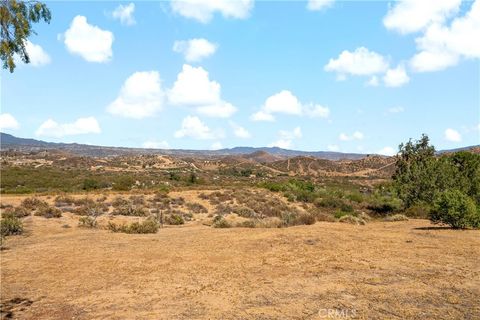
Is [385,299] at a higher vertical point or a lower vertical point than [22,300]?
higher

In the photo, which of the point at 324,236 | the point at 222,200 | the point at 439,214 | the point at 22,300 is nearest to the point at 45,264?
the point at 22,300

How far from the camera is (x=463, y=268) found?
11.9m

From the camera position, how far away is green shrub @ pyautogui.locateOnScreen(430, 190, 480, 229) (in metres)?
19.8

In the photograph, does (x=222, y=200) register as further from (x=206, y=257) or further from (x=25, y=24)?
(x=25, y=24)

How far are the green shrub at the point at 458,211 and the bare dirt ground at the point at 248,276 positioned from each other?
1386mm

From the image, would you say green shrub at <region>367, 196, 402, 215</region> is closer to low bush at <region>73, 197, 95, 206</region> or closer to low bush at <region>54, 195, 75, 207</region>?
low bush at <region>73, 197, 95, 206</region>

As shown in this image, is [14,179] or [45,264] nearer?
[45,264]

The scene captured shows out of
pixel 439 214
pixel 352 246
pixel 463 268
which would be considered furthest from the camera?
pixel 439 214

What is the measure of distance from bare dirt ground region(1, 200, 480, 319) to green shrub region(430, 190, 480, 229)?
4.55 feet

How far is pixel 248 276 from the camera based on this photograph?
39.3 ft

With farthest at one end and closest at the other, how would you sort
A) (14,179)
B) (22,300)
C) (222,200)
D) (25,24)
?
(14,179)
(222,200)
(22,300)
(25,24)

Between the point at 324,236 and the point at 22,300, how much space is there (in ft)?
36.8

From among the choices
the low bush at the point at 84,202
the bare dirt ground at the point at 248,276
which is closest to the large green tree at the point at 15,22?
the bare dirt ground at the point at 248,276

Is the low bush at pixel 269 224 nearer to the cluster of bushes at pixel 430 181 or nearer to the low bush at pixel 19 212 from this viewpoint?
the cluster of bushes at pixel 430 181
